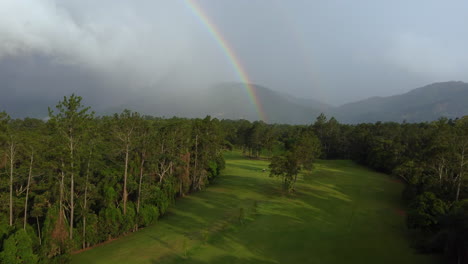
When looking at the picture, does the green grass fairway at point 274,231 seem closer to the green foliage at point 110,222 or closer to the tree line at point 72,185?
the green foliage at point 110,222

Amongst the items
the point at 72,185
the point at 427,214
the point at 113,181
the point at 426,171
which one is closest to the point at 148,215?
the point at 113,181

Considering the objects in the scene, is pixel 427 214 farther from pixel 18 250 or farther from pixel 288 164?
pixel 18 250

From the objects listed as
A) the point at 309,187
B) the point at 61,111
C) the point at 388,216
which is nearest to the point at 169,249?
the point at 61,111

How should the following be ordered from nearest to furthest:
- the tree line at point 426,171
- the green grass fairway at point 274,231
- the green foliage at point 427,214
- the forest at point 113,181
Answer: the tree line at point 426,171, the forest at point 113,181, the green grass fairway at point 274,231, the green foliage at point 427,214

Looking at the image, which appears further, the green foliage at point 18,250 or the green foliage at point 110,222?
the green foliage at point 110,222

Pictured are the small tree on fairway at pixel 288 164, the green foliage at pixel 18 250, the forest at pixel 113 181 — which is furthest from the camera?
the small tree on fairway at pixel 288 164

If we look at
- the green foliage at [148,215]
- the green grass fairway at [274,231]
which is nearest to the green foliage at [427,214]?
the green grass fairway at [274,231]

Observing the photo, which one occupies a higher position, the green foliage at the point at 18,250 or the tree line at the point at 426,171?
the tree line at the point at 426,171

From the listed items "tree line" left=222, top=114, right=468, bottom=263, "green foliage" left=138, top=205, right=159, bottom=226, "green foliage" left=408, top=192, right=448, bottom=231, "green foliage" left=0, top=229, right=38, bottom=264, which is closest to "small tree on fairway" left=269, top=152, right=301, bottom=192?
"tree line" left=222, top=114, right=468, bottom=263
